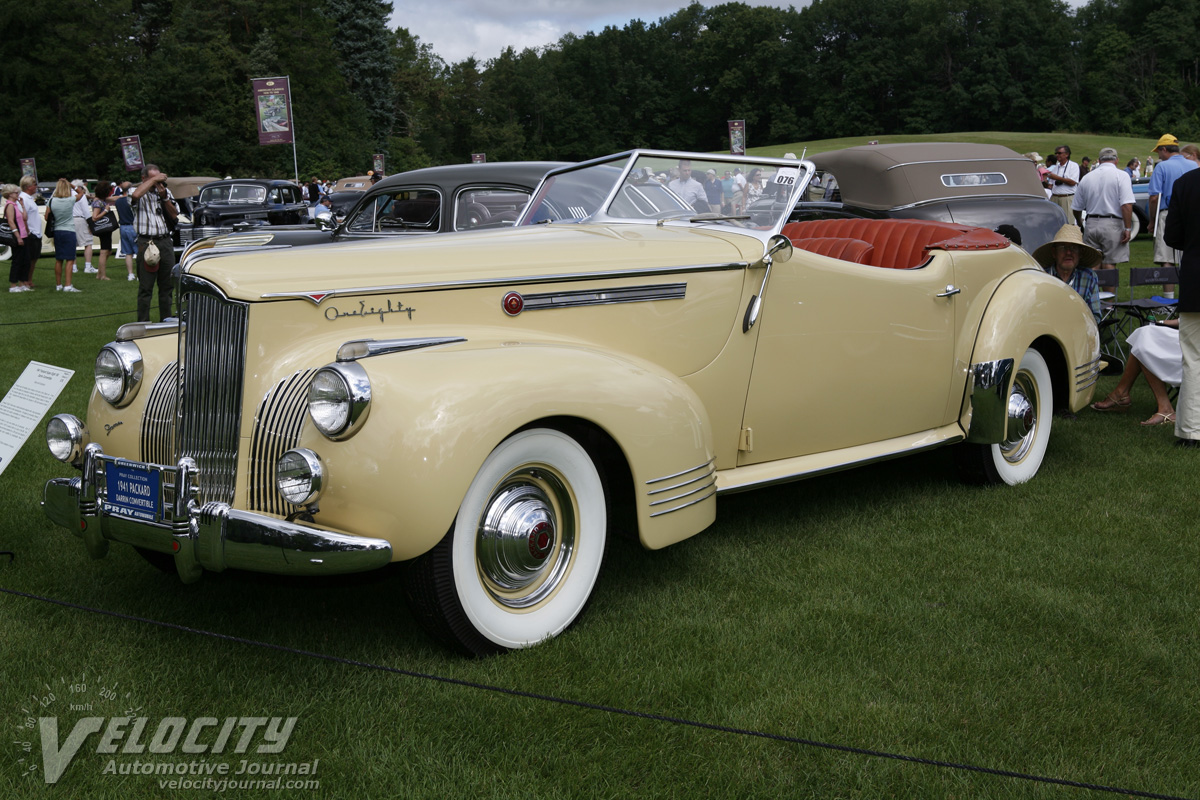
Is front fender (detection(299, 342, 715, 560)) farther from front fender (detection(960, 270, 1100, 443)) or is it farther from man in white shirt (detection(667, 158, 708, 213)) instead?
front fender (detection(960, 270, 1100, 443))

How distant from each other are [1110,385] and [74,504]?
7.27 metres

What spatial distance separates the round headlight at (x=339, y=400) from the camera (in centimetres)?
272

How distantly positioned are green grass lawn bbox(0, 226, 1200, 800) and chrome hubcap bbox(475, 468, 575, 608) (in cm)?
22

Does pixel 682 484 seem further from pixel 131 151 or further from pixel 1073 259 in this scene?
pixel 131 151

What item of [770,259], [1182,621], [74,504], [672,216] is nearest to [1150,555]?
[1182,621]

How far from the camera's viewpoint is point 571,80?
9162 centimetres

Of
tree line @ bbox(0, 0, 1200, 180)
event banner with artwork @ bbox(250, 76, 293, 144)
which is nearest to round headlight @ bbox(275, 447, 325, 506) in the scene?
event banner with artwork @ bbox(250, 76, 293, 144)

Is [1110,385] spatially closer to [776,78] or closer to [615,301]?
[615,301]

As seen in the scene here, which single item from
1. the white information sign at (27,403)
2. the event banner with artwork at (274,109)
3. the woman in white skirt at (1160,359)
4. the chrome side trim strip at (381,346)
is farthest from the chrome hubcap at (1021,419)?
the event banner with artwork at (274,109)

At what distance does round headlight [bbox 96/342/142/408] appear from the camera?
351 centimetres

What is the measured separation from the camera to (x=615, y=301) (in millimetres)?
3553

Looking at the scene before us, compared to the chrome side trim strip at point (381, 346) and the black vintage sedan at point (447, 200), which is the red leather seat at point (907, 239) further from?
the black vintage sedan at point (447, 200)

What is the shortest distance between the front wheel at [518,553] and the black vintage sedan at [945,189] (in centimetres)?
683

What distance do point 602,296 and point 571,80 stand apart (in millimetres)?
93163
